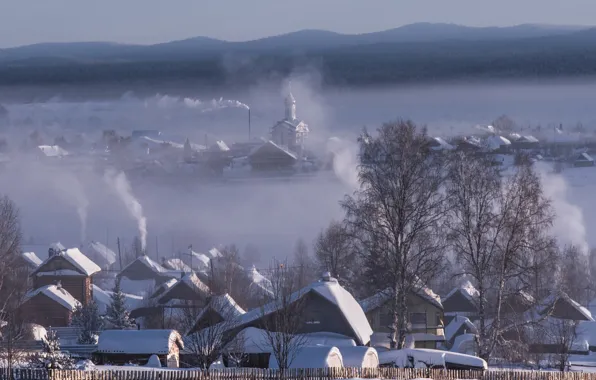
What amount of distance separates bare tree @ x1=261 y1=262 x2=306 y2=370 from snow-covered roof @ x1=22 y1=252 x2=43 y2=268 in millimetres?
23830

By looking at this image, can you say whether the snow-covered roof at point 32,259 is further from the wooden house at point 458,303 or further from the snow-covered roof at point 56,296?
the wooden house at point 458,303

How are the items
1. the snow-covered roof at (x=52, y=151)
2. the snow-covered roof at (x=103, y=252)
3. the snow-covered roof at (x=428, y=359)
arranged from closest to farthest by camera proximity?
the snow-covered roof at (x=428, y=359), the snow-covered roof at (x=103, y=252), the snow-covered roof at (x=52, y=151)

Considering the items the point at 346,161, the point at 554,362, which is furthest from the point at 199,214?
the point at 554,362

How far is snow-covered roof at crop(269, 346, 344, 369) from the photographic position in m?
20.1

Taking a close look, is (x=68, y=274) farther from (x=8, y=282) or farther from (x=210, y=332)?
(x=210, y=332)

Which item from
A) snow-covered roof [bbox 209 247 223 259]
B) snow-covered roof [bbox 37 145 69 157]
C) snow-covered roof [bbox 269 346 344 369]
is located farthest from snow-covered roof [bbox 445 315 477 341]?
snow-covered roof [bbox 37 145 69 157]

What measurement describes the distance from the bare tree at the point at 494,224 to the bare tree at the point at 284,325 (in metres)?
2.98

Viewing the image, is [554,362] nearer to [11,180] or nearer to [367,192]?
[367,192]

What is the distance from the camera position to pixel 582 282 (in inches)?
1711

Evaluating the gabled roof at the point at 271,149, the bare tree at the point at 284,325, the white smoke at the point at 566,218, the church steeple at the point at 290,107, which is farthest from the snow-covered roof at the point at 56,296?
the church steeple at the point at 290,107

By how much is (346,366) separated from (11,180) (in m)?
56.1

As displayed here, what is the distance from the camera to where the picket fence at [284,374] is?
1728cm

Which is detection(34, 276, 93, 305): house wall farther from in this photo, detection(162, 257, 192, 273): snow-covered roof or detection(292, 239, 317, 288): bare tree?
detection(162, 257, 192, 273): snow-covered roof

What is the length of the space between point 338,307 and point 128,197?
1838 inches
